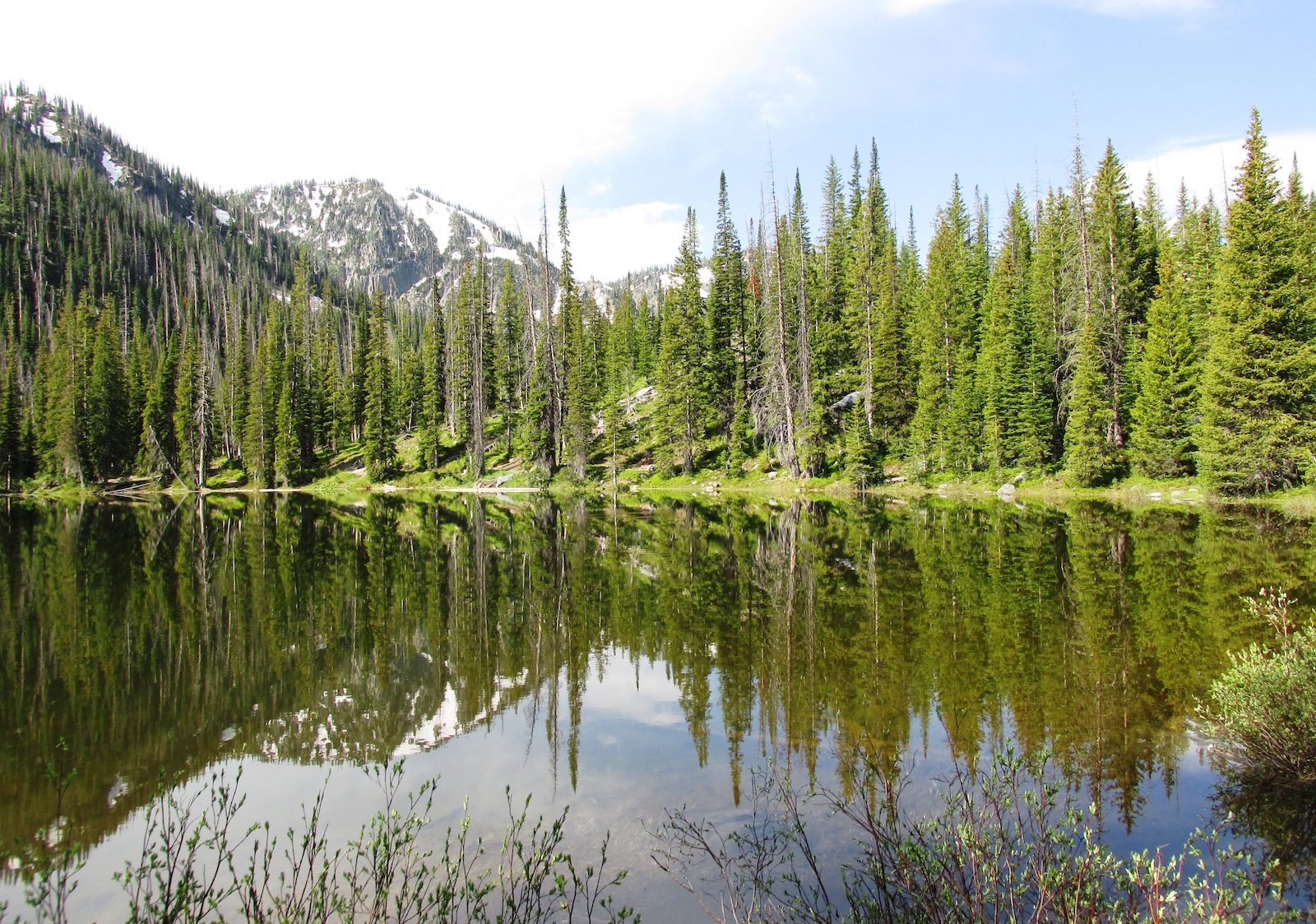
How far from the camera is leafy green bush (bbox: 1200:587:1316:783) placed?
6.31 m

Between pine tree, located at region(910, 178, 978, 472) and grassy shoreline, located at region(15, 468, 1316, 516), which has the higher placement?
pine tree, located at region(910, 178, 978, 472)

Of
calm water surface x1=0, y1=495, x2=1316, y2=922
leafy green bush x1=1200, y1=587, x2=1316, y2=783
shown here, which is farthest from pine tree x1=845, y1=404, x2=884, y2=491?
leafy green bush x1=1200, y1=587, x2=1316, y2=783

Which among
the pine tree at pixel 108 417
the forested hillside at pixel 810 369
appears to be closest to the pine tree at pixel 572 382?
the forested hillside at pixel 810 369

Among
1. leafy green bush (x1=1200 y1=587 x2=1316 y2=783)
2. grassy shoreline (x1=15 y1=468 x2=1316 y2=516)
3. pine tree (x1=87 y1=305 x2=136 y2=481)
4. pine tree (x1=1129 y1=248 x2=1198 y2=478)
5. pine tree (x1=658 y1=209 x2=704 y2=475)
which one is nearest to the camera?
leafy green bush (x1=1200 y1=587 x2=1316 y2=783)

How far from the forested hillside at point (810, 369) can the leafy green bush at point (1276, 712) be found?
31542 mm

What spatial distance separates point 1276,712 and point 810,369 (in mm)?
47631

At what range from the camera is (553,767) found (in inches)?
314

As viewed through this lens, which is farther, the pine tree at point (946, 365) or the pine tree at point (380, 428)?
the pine tree at point (380, 428)

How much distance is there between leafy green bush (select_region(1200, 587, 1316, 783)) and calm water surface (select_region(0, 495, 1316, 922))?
0.56 meters

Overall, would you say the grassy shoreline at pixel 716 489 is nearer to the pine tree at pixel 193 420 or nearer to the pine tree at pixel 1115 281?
the pine tree at pixel 193 420

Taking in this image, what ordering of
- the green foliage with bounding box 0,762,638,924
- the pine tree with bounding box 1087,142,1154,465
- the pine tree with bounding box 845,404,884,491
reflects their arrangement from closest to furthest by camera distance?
the green foliage with bounding box 0,762,638,924 → the pine tree with bounding box 1087,142,1154,465 → the pine tree with bounding box 845,404,884,491

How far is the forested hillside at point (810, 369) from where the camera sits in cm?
3291

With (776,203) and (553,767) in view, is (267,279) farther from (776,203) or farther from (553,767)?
(553,767)

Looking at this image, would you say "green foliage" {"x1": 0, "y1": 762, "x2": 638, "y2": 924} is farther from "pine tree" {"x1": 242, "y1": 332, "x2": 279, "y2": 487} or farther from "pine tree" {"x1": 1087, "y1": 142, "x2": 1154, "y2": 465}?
"pine tree" {"x1": 242, "y1": 332, "x2": 279, "y2": 487}
